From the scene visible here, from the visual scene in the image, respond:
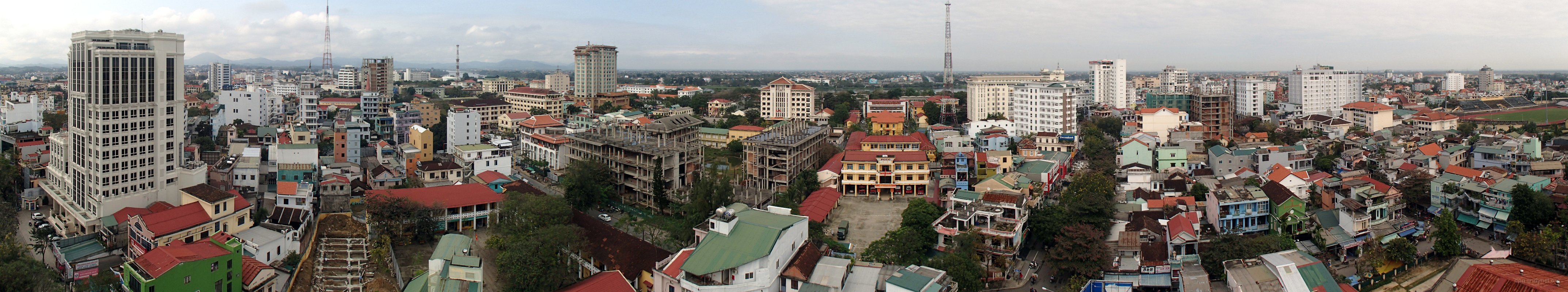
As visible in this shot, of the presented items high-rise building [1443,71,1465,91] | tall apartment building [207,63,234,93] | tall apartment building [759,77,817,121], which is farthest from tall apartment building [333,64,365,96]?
high-rise building [1443,71,1465,91]

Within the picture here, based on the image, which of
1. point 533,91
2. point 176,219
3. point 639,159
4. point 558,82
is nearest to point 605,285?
point 639,159

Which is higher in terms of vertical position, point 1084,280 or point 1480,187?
point 1480,187

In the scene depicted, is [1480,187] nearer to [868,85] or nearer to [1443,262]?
[1443,262]

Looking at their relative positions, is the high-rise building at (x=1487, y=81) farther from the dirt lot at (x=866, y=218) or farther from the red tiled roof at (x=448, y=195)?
the red tiled roof at (x=448, y=195)

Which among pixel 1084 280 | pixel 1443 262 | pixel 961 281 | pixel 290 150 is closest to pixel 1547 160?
pixel 1443 262

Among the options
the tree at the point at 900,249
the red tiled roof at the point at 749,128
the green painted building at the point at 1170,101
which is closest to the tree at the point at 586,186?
the tree at the point at 900,249

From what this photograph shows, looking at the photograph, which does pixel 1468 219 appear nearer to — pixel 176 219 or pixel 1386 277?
pixel 1386 277

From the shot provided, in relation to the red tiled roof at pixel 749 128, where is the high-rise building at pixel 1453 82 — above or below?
above
